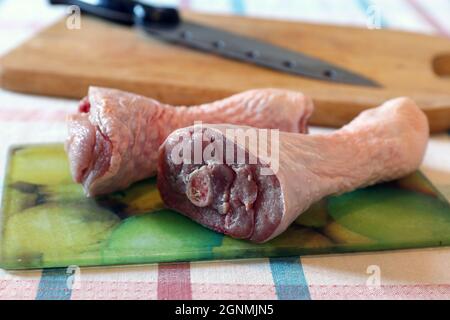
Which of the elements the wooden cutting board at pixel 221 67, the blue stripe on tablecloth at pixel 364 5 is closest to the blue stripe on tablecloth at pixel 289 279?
the wooden cutting board at pixel 221 67

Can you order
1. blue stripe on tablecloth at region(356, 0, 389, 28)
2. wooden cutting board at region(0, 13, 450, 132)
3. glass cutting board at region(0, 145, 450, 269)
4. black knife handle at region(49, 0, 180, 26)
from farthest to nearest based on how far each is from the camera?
blue stripe on tablecloth at region(356, 0, 389, 28) → black knife handle at region(49, 0, 180, 26) → wooden cutting board at region(0, 13, 450, 132) → glass cutting board at region(0, 145, 450, 269)

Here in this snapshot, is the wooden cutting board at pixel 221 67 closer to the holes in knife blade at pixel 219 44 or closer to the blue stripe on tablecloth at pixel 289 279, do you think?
the holes in knife blade at pixel 219 44

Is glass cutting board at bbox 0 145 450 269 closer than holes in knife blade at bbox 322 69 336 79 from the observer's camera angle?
Yes

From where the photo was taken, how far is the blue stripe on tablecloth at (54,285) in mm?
1366

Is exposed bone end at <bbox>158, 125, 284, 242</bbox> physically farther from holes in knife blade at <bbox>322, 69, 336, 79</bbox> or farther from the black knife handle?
the black knife handle

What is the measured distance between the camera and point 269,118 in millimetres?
1886

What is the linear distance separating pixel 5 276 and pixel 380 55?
1958 mm

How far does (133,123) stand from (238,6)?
237 centimetres

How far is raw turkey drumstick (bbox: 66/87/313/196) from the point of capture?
1.65 m

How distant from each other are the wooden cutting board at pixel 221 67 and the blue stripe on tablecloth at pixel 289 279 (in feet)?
Result: 2.96

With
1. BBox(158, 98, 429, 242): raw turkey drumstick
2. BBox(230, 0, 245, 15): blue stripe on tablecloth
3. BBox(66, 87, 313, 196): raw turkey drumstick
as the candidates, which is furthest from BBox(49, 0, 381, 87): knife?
BBox(230, 0, 245, 15): blue stripe on tablecloth

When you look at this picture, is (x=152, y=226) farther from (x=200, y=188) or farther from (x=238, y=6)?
(x=238, y=6)

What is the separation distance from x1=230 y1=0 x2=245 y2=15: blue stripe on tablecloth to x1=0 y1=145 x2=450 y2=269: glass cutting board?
2196 millimetres
